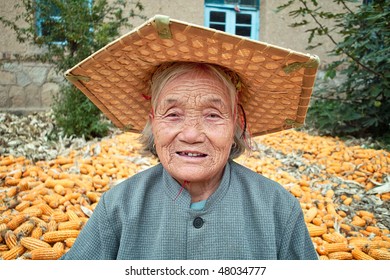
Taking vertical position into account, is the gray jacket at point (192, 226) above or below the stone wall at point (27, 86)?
above

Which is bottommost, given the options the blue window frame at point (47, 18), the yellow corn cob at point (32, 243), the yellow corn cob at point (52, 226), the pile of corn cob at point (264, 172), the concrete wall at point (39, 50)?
the pile of corn cob at point (264, 172)

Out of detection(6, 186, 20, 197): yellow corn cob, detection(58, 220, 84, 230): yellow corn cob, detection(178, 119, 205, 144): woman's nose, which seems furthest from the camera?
detection(6, 186, 20, 197): yellow corn cob

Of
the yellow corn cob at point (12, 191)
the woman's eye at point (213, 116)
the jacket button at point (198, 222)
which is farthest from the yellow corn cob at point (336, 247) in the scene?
the yellow corn cob at point (12, 191)

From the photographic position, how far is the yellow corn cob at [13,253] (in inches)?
50.4

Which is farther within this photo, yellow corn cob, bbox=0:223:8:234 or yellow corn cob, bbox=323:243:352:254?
yellow corn cob, bbox=323:243:352:254

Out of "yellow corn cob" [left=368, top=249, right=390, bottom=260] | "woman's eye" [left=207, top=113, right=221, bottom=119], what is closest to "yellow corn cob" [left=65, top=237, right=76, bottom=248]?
"woman's eye" [left=207, top=113, right=221, bottom=119]

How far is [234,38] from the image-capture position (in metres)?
0.78

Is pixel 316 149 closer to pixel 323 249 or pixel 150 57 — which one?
pixel 323 249

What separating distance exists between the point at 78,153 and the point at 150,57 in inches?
90.8

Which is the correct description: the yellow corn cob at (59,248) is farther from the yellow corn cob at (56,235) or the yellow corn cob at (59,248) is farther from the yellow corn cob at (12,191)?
the yellow corn cob at (12,191)

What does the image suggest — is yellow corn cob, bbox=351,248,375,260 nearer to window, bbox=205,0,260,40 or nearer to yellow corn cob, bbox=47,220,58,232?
yellow corn cob, bbox=47,220,58,232

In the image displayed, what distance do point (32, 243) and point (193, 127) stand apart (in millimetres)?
910

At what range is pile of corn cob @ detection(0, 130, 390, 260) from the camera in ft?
4.78

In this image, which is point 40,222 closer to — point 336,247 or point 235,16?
point 336,247
